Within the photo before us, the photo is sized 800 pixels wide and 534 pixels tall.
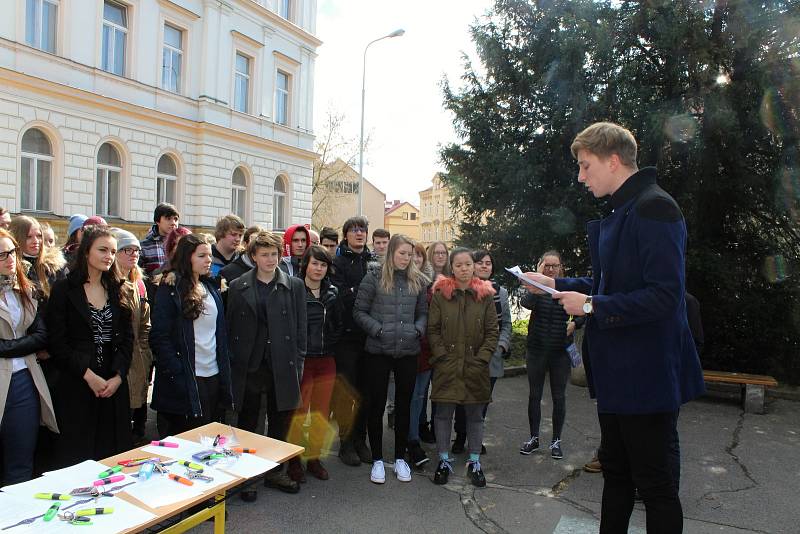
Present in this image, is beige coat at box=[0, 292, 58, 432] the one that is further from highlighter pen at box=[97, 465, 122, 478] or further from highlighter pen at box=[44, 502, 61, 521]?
highlighter pen at box=[44, 502, 61, 521]

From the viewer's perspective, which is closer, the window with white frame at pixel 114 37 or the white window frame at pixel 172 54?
the window with white frame at pixel 114 37

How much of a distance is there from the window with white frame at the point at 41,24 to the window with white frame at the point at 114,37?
158cm

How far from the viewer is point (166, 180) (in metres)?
20.8

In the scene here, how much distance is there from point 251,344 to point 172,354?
56cm

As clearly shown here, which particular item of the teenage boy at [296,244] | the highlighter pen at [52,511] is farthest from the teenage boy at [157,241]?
the highlighter pen at [52,511]

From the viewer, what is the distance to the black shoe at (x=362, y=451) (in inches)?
199

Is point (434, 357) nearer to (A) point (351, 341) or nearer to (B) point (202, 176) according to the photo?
(A) point (351, 341)

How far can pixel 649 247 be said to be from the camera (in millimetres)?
2432

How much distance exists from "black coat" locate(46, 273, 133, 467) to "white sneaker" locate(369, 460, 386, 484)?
1.85 m

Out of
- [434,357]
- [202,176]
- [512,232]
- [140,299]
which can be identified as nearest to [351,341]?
[434,357]

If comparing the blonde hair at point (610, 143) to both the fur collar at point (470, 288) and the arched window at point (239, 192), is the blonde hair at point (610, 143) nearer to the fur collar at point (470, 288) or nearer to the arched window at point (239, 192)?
the fur collar at point (470, 288)

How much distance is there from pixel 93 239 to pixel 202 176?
18.5 m

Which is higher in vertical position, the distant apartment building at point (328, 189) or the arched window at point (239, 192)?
the distant apartment building at point (328, 189)

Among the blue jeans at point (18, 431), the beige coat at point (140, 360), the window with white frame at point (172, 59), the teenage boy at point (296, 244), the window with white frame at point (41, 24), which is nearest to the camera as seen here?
the blue jeans at point (18, 431)
